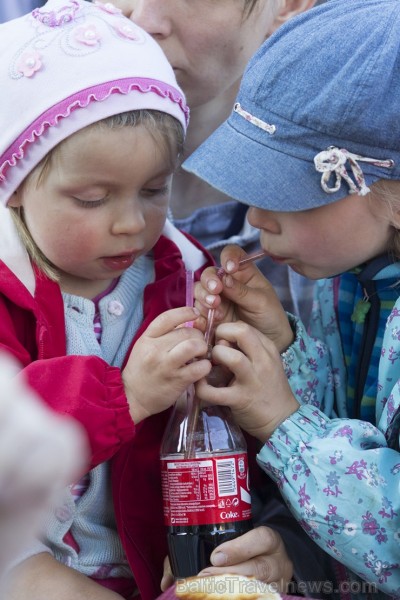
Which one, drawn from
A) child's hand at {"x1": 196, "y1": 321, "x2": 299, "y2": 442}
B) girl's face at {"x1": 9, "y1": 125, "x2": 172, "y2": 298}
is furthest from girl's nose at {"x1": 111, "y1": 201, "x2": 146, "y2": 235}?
child's hand at {"x1": 196, "y1": 321, "x2": 299, "y2": 442}

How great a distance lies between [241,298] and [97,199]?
0.99ft

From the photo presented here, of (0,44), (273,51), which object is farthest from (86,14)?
(273,51)

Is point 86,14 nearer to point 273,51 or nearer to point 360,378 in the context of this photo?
point 273,51

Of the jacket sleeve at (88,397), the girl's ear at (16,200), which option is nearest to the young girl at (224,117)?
the jacket sleeve at (88,397)

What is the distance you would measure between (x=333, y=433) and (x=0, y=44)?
2.62 ft

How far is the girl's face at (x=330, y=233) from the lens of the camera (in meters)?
1.42

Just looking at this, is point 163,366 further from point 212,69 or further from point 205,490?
point 212,69

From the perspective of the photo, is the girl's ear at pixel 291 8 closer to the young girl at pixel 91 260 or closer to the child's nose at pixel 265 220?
the young girl at pixel 91 260

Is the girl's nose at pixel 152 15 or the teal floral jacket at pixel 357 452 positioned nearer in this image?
the teal floral jacket at pixel 357 452

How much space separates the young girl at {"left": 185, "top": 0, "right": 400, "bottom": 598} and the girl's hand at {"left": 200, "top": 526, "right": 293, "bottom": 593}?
69 millimetres

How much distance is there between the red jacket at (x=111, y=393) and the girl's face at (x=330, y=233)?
24 cm

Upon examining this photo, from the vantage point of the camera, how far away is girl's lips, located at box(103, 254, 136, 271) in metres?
1.49

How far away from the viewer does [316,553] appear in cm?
158

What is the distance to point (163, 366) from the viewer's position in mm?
1372
